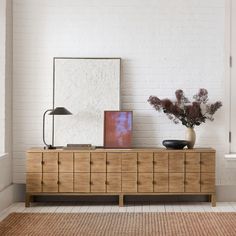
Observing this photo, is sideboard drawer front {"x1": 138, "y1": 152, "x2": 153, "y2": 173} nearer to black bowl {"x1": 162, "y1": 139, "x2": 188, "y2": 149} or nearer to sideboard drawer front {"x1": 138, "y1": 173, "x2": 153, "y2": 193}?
sideboard drawer front {"x1": 138, "y1": 173, "x2": 153, "y2": 193}

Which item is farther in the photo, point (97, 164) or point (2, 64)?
point (2, 64)

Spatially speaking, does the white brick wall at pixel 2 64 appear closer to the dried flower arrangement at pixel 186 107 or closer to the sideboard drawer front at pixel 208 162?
the dried flower arrangement at pixel 186 107

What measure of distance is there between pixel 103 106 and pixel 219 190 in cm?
188

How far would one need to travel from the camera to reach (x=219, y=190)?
7.00 m

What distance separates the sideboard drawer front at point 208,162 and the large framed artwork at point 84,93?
4.31 ft

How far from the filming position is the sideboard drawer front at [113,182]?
659cm

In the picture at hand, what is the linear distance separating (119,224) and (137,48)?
245 centimetres

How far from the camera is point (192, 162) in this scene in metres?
6.60

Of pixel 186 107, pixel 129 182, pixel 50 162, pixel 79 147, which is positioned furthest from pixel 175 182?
pixel 50 162

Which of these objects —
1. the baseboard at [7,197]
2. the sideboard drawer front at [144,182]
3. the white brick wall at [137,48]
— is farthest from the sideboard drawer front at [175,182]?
the baseboard at [7,197]

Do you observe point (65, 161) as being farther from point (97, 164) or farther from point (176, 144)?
point (176, 144)

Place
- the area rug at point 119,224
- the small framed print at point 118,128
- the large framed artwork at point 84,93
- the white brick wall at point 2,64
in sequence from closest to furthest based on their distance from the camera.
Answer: the area rug at point 119,224
the white brick wall at point 2,64
the small framed print at point 118,128
the large framed artwork at point 84,93

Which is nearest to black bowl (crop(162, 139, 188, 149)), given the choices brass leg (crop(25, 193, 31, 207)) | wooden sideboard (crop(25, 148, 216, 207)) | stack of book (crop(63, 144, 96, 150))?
wooden sideboard (crop(25, 148, 216, 207))

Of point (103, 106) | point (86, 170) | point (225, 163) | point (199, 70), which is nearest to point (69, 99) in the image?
point (103, 106)
